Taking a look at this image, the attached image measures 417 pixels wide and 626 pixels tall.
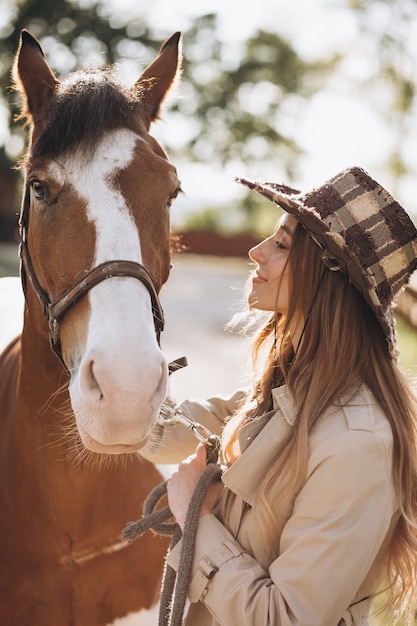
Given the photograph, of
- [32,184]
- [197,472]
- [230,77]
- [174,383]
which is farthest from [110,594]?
[230,77]

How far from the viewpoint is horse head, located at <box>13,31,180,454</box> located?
1671 millimetres

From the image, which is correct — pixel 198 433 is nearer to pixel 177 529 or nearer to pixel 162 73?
pixel 177 529

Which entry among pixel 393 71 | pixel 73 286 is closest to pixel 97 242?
pixel 73 286

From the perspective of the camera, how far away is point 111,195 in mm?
1934

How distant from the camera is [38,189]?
6.78ft

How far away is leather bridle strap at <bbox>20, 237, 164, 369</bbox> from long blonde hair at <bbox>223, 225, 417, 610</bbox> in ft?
1.40

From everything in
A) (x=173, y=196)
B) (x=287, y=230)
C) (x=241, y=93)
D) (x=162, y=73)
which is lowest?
(x=287, y=230)

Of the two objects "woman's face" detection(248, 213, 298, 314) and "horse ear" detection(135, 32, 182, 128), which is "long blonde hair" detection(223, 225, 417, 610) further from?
"horse ear" detection(135, 32, 182, 128)

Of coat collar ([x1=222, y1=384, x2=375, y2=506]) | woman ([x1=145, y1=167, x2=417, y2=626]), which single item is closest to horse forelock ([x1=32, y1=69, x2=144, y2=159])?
woman ([x1=145, y1=167, x2=417, y2=626])

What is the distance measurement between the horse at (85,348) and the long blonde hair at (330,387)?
15.1 inches

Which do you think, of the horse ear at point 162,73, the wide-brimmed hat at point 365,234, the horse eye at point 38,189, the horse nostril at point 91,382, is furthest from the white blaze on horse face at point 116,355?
the horse ear at point 162,73

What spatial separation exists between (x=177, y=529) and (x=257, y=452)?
0.38 meters

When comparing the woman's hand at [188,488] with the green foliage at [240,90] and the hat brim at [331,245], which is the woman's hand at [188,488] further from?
the green foliage at [240,90]

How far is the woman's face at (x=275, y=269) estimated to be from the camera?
2.05 meters
